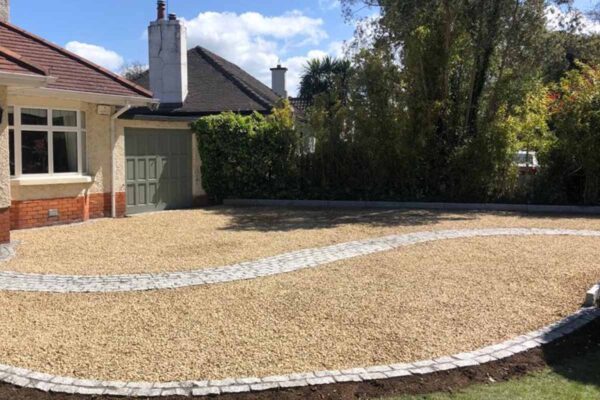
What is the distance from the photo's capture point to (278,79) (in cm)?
2664

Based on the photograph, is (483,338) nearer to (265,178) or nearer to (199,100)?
(265,178)

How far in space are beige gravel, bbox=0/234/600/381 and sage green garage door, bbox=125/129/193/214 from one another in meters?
7.51

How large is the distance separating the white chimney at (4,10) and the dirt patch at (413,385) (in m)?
10.9

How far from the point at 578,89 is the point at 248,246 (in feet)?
33.5

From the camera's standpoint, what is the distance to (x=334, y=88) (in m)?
15.6

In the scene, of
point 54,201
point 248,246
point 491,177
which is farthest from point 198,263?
point 491,177

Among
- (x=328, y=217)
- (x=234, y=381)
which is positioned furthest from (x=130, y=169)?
(x=234, y=381)

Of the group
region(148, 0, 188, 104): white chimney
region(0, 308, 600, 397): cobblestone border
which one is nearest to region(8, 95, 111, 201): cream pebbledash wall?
region(148, 0, 188, 104): white chimney

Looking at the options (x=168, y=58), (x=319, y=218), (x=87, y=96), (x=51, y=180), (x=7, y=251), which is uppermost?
(x=168, y=58)

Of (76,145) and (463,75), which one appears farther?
(463,75)

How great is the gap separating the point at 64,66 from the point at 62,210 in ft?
10.3

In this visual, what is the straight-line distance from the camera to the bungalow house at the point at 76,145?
10367 millimetres

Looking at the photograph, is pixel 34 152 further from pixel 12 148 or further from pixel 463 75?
pixel 463 75

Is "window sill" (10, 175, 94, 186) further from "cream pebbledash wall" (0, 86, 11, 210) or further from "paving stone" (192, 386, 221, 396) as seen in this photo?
"paving stone" (192, 386, 221, 396)
